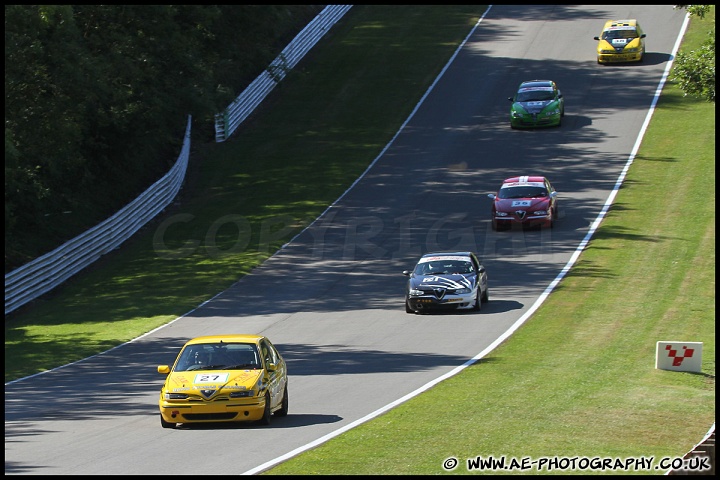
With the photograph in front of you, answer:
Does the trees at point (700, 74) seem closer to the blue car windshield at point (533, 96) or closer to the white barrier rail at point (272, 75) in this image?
the blue car windshield at point (533, 96)

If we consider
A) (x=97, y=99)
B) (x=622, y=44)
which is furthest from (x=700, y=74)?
(x=622, y=44)

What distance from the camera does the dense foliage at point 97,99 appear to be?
36000 mm

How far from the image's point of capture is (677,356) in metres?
21.1

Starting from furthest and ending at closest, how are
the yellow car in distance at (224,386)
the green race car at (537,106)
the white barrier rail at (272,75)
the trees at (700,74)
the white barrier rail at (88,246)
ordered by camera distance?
the white barrier rail at (272,75)
the green race car at (537,106)
the white barrier rail at (88,246)
the trees at (700,74)
the yellow car in distance at (224,386)

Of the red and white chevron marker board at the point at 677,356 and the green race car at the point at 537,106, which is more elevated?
the green race car at the point at 537,106

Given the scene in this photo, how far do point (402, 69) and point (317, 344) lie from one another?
35895mm

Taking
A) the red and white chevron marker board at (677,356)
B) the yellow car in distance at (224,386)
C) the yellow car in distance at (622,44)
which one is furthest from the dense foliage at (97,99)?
the red and white chevron marker board at (677,356)

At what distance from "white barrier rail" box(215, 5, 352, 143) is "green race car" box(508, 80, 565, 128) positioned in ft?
40.7

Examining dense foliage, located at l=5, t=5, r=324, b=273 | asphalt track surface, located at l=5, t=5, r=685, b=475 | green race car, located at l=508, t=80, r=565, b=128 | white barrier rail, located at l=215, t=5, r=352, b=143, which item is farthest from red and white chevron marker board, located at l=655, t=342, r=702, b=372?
white barrier rail, located at l=215, t=5, r=352, b=143

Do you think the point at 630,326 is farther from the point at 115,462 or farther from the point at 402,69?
the point at 402,69

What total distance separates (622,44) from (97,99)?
2868 cm

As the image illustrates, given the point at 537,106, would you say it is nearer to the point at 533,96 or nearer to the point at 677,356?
the point at 533,96

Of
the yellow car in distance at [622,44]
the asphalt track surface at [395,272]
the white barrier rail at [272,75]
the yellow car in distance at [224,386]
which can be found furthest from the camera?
the yellow car in distance at [622,44]

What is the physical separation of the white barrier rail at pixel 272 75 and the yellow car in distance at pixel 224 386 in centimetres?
3395
